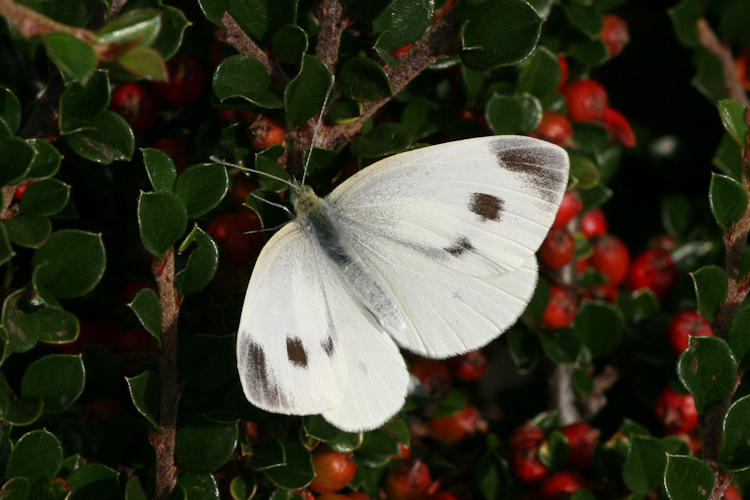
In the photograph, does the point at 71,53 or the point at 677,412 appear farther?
the point at 677,412

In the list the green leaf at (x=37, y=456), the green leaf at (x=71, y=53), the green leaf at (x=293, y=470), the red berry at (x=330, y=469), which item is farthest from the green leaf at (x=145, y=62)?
the red berry at (x=330, y=469)

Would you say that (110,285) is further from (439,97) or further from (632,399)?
(632,399)

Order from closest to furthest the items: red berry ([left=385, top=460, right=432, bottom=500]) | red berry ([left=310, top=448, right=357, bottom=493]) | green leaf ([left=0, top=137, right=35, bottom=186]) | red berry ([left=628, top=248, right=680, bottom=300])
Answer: green leaf ([left=0, top=137, right=35, bottom=186])
red berry ([left=310, top=448, right=357, bottom=493])
red berry ([left=385, top=460, right=432, bottom=500])
red berry ([left=628, top=248, right=680, bottom=300])

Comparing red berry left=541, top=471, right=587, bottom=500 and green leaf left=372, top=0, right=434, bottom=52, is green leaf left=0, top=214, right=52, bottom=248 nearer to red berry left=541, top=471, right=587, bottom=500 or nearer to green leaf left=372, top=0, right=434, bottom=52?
green leaf left=372, top=0, right=434, bottom=52

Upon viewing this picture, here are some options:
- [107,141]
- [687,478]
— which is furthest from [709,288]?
[107,141]

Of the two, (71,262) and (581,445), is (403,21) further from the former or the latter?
(581,445)

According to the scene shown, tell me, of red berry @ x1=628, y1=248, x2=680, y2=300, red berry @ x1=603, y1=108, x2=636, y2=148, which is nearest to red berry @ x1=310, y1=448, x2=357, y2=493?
red berry @ x1=628, y1=248, x2=680, y2=300
